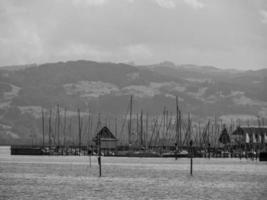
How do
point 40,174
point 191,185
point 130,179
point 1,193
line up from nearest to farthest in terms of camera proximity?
point 1,193 → point 191,185 → point 130,179 → point 40,174

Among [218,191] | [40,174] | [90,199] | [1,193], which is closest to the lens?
[90,199]

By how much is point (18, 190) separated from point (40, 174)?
3559 cm

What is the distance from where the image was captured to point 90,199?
95375 mm

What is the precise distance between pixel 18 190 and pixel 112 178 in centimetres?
2770

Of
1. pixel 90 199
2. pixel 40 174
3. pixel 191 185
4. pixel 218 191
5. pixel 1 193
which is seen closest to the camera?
pixel 90 199

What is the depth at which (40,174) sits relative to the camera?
143 metres

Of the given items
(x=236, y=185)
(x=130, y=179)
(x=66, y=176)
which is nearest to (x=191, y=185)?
(x=236, y=185)

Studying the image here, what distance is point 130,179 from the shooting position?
132 meters

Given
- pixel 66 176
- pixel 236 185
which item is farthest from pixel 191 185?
pixel 66 176

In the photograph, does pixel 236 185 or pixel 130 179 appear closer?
pixel 236 185

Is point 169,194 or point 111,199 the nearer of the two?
point 111,199

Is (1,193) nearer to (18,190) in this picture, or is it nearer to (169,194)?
(18,190)

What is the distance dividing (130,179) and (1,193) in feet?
108

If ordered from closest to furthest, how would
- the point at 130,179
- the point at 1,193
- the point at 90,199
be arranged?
1. the point at 90,199
2. the point at 1,193
3. the point at 130,179
